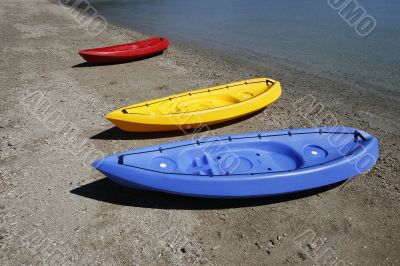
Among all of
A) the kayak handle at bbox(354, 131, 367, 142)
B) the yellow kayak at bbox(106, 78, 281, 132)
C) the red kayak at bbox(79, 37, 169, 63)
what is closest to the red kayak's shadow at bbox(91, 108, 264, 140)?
the yellow kayak at bbox(106, 78, 281, 132)

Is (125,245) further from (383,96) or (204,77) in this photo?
(383,96)

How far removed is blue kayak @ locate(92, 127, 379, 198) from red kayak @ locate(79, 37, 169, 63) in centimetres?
814

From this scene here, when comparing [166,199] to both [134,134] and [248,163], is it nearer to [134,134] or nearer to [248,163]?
[248,163]

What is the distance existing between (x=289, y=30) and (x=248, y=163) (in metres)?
16.2

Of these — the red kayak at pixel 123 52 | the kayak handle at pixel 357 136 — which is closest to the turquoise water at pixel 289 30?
the red kayak at pixel 123 52

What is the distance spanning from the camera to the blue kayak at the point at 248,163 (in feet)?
17.2

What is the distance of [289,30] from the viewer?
2034 centimetres

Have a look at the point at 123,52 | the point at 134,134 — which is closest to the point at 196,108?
the point at 134,134

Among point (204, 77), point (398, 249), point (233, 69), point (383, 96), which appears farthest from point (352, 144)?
point (233, 69)

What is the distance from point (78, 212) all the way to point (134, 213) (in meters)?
0.86

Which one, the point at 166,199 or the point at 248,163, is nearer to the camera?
the point at 166,199

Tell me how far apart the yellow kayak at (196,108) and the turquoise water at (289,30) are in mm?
5561

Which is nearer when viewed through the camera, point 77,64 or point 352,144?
point 352,144

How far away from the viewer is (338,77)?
500 inches
